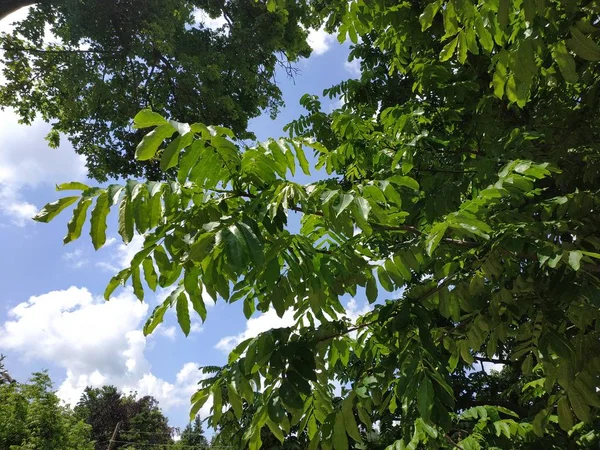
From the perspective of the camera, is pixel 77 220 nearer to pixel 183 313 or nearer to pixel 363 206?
pixel 183 313

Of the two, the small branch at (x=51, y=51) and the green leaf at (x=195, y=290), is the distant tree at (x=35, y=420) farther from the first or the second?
the green leaf at (x=195, y=290)

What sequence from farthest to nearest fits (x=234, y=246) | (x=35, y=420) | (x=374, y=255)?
(x=35, y=420) → (x=374, y=255) → (x=234, y=246)

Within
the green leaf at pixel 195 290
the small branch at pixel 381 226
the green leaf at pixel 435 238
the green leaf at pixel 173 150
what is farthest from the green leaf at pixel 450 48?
the green leaf at pixel 195 290

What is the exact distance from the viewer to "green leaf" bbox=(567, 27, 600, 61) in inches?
66.6

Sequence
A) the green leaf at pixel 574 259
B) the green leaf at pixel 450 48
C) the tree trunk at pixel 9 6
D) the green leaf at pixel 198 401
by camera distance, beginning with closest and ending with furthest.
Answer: the green leaf at pixel 574 259, the green leaf at pixel 198 401, the green leaf at pixel 450 48, the tree trunk at pixel 9 6

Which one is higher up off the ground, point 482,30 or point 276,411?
point 482,30

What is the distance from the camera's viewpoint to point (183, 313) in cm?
165

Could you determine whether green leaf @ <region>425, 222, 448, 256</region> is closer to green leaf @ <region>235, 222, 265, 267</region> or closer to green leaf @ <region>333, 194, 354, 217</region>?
green leaf @ <region>333, 194, 354, 217</region>

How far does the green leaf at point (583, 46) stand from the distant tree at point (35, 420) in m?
14.0

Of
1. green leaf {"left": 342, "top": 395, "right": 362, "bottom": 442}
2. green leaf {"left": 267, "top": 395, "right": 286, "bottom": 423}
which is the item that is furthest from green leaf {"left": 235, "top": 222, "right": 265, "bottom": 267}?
green leaf {"left": 342, "top": 395, "right": 362, "bottom": 442}

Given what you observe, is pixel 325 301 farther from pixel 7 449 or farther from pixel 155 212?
pixel 7 449

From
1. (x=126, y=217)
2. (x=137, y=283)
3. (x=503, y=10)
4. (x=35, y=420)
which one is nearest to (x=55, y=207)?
(x=126, y=217)

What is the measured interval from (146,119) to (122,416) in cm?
3772

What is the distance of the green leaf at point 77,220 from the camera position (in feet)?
4.87
